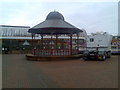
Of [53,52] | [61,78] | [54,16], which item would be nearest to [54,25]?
[54,16]

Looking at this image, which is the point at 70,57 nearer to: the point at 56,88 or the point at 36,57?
the point at 36,57

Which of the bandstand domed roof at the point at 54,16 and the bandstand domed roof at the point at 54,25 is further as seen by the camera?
the bandstand domed roof at the point at 54,16

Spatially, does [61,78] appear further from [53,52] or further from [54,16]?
[54,16]

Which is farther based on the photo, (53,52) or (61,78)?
(53,52)

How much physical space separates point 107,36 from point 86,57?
20.3ft

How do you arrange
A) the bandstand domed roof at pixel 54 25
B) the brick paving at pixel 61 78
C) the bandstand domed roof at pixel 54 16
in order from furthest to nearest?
1. the bandstand domed roof at pixel 54 16
2. the bandstand domed roof at pixel 54 25
3. the brick paving at pixel 61 78

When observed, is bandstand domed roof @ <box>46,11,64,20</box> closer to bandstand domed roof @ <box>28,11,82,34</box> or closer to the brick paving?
bandstand domed roof @ <box>28,11,82,34</box>

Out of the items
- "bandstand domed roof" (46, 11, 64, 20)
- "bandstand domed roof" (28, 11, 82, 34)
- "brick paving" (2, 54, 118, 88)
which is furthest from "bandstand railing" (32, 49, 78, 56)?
"brick paving" (2, 54, 118, 88)

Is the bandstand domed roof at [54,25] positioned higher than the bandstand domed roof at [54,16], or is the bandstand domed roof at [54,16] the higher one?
the bandstand domed roof at [54,16]

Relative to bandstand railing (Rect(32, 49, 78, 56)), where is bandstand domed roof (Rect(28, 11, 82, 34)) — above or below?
above

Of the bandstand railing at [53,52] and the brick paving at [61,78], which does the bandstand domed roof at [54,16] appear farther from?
the brick paving at [61,78]

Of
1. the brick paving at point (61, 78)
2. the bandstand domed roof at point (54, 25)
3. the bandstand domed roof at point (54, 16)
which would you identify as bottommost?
the brick paving at point (61, 78)

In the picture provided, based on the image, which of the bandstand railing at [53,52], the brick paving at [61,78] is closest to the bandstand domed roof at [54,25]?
the bandstand railing at [53,52]

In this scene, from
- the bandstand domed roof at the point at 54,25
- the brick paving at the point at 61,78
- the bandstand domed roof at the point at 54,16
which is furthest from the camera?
the bandstand domed roof at the point at 54,16
